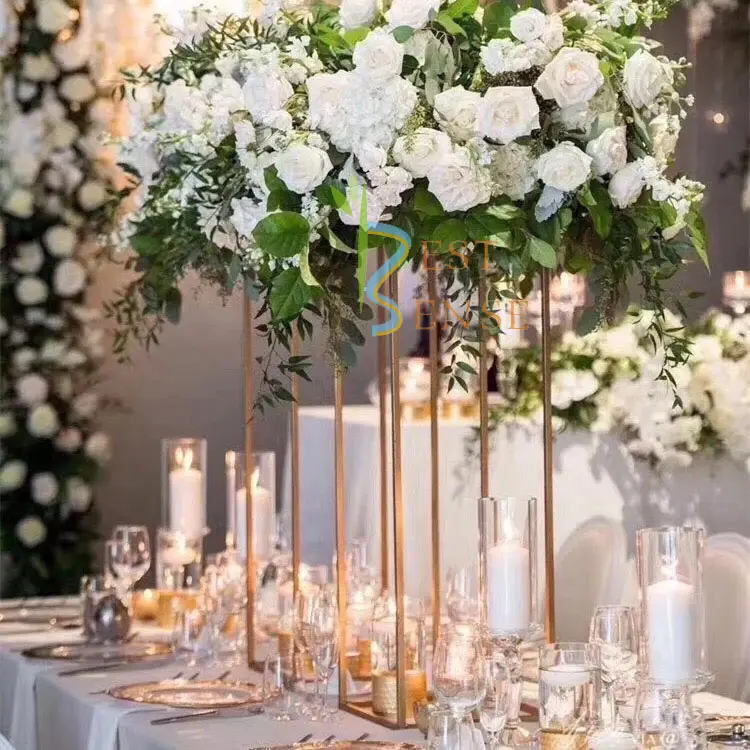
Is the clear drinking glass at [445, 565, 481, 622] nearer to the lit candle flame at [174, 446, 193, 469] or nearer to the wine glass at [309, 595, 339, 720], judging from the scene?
the wine glass at [309, 595, 339, 720]

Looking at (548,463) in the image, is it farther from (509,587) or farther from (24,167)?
(24,167)

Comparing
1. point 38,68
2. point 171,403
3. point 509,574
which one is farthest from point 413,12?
point 171,403

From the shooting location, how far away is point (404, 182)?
247 cm

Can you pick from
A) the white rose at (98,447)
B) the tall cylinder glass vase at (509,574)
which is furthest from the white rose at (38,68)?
the tall cylinder glass vase at (509,574)

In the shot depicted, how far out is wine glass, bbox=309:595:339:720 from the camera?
8.70 ft

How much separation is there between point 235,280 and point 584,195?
687 mm

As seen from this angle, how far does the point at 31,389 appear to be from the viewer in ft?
19.2

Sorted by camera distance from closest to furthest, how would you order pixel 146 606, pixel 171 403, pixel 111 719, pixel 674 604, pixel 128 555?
pixel 674 604, pixel 111 719, pixel 128 555, pixel 146 606, pixel 171 403

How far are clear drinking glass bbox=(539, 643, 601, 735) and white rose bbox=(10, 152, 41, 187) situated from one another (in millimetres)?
4107

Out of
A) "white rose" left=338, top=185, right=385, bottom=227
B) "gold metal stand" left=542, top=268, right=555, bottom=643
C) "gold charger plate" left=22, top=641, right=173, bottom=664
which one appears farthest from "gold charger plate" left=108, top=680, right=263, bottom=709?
"white rose" left=338, top=185, right=385, bottom=227

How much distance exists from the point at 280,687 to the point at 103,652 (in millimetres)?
757

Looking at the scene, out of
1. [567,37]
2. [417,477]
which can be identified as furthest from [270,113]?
[417,477]

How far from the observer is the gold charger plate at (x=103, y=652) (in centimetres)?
332

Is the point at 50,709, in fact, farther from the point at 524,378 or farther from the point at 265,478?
the point at 524,378
